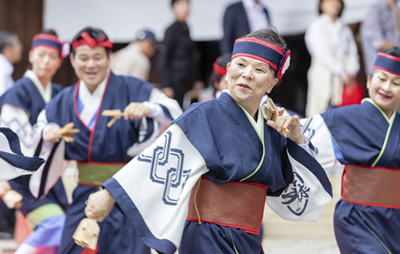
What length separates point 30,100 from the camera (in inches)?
167

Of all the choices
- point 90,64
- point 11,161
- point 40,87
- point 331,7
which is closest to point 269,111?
point 11,161

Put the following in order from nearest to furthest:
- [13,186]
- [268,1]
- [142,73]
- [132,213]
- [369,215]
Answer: [132,213]
[369,215]
[13,186]
[142,73]
[268,1]

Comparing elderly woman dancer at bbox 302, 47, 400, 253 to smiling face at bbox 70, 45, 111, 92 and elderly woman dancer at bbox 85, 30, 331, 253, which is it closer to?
elderly woman dancer at bbox 85, 30, 331, 253

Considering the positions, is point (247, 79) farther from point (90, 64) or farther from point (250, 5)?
point (250, 5)

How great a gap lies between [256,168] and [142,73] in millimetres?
4500

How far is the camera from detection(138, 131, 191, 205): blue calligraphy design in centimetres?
232

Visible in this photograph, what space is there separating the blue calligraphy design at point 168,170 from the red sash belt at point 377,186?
136 cm

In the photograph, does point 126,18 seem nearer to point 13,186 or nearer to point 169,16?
point 169,16

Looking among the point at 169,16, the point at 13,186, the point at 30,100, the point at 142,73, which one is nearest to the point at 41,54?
the point at 30,100

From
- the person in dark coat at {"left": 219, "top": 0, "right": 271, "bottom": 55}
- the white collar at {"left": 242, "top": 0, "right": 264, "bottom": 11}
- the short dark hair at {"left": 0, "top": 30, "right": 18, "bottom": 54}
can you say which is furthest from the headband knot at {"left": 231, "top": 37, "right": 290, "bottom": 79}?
the short dark hair at {"left": 0, "top": 30, "right": 18, "bottom": 54}

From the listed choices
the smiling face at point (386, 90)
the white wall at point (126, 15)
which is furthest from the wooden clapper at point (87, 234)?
the white wall at point (126, 15)

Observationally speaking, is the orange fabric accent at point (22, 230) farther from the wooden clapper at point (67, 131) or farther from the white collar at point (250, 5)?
the white collar at point (250, 5)

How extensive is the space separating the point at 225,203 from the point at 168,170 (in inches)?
12.3

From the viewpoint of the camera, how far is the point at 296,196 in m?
2.67
